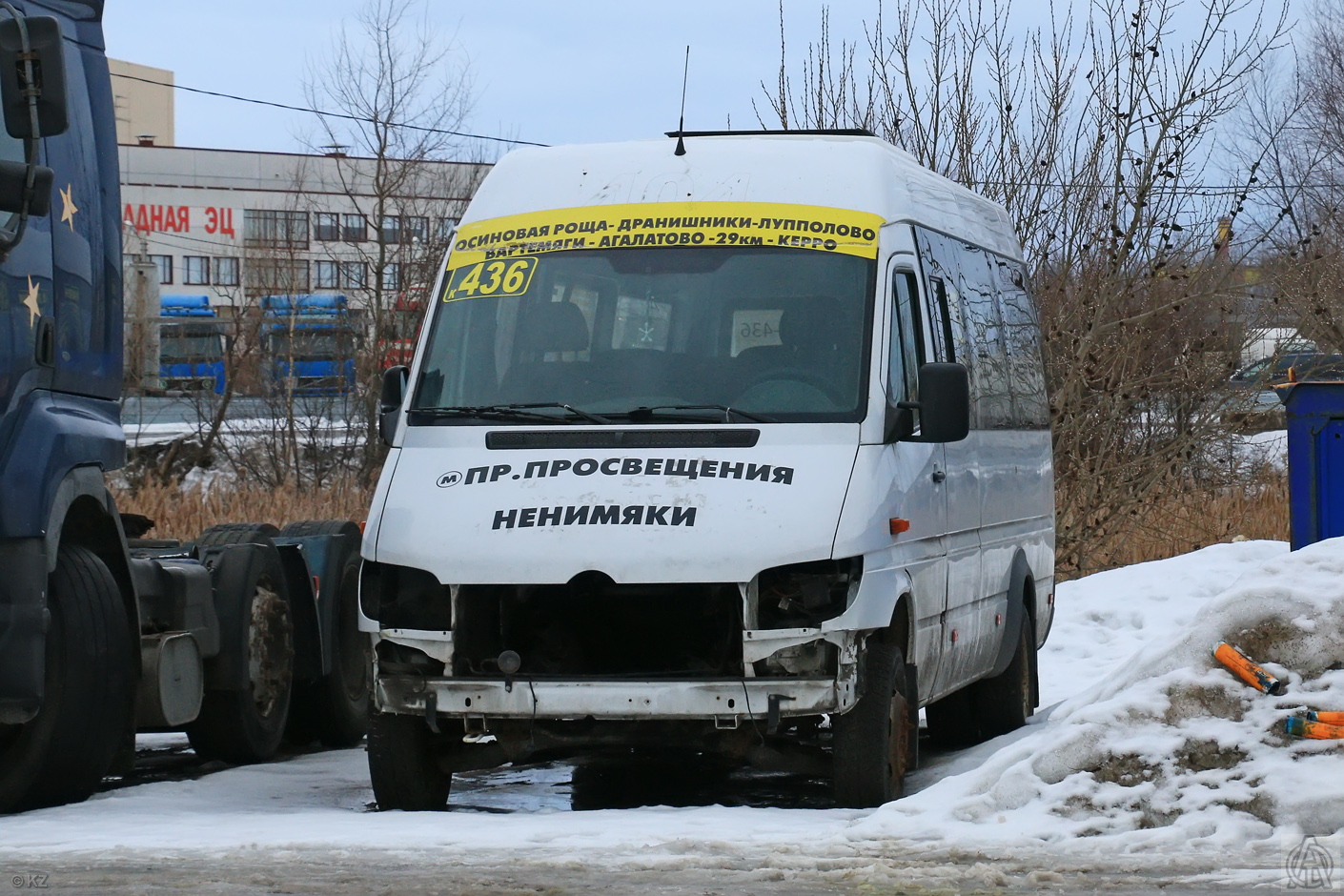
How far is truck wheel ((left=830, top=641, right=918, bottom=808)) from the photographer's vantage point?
6.87m

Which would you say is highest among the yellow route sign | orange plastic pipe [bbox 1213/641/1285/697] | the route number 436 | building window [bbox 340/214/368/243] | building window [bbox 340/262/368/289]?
building window [bbox 340/214/368/243]

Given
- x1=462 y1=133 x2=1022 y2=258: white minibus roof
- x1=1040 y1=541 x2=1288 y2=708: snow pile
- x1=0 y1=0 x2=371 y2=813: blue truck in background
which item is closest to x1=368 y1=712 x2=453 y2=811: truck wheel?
x1=0 y1=0 x2=371 y2=813: blue truck in background

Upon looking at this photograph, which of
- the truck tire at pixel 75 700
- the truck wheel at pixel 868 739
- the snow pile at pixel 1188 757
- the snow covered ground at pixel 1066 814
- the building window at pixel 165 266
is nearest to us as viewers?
the snow covered ground at pixel 1066 814

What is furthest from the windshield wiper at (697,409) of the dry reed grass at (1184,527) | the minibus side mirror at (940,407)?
the dry reed grass at (1184,527)

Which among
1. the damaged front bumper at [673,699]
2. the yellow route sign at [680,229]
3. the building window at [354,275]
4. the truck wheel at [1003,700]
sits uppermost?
the building window at [354,275]

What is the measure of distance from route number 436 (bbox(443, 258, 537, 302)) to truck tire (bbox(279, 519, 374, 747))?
2757mm

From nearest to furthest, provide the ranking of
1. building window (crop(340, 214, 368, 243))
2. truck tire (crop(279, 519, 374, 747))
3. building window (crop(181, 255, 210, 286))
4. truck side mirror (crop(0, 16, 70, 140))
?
truck side mirror (crop(0, 16, 70, 140)) < truck tire (crop(279, 519, 374, 747)) < building window (crop(340, 214, 368, 243)) < building window (crop(181, 255, 210, 286))

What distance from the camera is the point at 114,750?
7.55 metres

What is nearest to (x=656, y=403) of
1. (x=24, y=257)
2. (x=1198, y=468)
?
(x=24, y=257)

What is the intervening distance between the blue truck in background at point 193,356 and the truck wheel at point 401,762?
2266cm

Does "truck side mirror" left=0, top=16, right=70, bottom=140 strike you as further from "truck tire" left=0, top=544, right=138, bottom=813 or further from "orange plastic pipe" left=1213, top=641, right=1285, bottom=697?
"orange plastic pipe" left=1213, top=641, right=1285, bottom=697

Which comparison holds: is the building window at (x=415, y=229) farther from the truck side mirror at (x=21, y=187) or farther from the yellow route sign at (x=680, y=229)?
the truck side mirror at (x=21, y=187)

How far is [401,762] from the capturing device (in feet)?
23.4

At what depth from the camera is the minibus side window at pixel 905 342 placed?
7.66m
